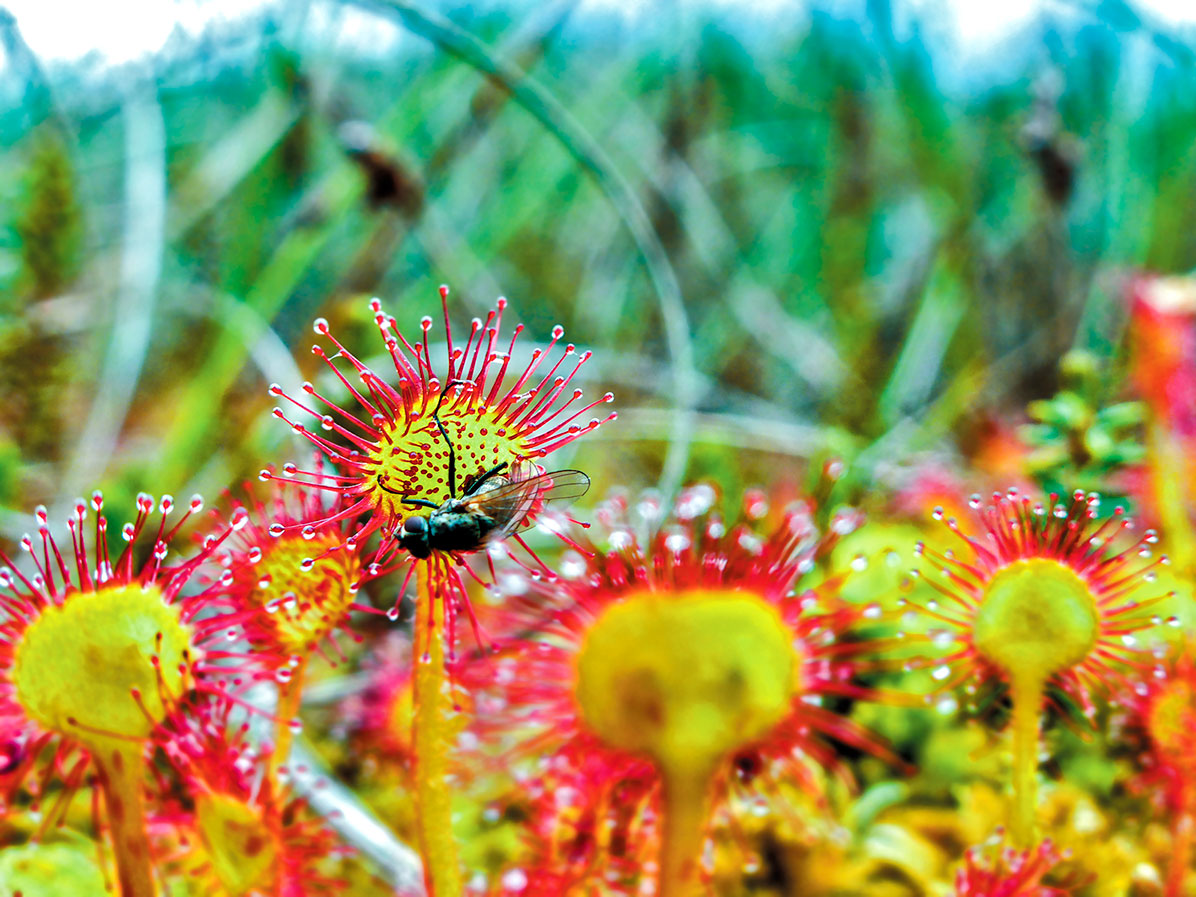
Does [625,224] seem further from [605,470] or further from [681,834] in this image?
[681,834]

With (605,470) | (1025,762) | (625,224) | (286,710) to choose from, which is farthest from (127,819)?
(605,470)

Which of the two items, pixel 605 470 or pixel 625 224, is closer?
pixel 625 224

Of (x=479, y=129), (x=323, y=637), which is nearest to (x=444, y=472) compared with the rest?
(x=323, y=637)

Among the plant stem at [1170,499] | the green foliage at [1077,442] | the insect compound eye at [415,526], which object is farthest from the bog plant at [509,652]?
the plant stem at [1170,499]

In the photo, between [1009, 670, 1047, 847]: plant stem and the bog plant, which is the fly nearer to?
the bog plant

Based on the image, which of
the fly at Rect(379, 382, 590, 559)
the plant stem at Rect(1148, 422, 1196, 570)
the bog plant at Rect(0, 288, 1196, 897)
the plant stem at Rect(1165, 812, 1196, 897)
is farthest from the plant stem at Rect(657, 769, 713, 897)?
the plant stem at Rect(1148, 422, 1196, 570)

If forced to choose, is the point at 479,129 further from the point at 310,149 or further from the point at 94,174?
the point at 94,174

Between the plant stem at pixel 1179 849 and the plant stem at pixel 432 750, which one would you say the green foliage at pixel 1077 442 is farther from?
the plant stem at pixel 432 750
